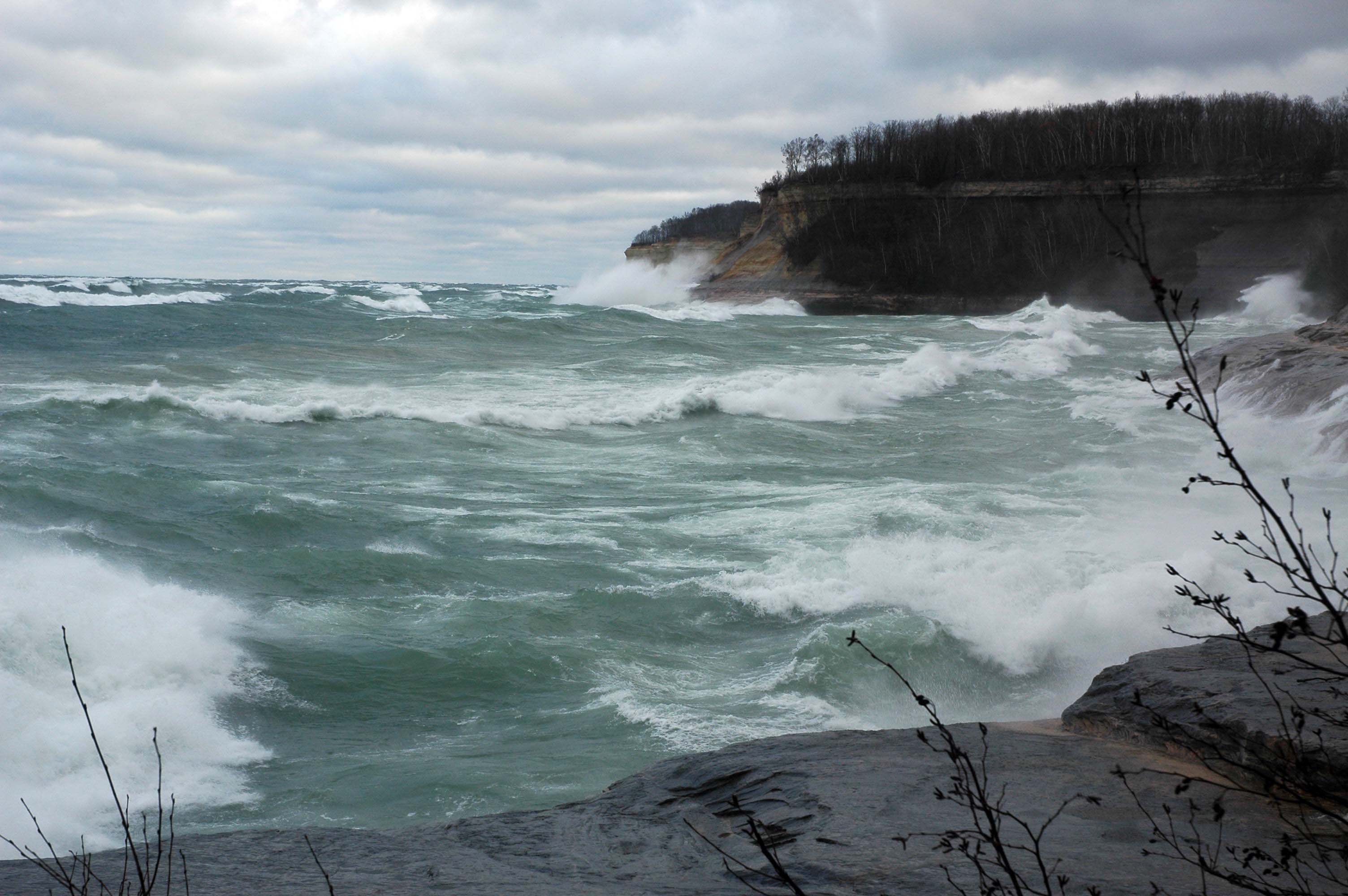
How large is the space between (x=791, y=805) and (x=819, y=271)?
54.6 m

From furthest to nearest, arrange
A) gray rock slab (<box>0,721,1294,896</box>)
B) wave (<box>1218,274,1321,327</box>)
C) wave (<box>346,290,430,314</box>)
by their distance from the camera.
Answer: wave (<box>346,290,430,314</box>)
wave (<box>1218,274,1321,327</box>)
gray rock slab (<box>0,721,1294,896</box>)

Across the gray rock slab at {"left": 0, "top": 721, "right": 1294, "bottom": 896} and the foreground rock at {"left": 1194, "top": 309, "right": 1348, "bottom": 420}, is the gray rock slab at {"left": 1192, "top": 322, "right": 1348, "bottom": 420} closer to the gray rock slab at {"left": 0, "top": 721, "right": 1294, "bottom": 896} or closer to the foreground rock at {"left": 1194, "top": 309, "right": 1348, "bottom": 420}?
the foreground rock at {"left": 1194, "top": 309, "right": 1348, "bottom": 420}

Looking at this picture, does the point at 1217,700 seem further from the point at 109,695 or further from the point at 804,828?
the point at 109,695

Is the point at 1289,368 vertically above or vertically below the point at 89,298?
below

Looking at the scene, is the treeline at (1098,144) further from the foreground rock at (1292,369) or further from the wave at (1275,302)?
the foreground rock at (1292,369)

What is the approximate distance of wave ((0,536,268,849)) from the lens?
5.12 meters

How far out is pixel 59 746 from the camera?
546cm

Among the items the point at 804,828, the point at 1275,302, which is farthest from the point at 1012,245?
the point at 804,828

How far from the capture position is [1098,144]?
56094 millimetres

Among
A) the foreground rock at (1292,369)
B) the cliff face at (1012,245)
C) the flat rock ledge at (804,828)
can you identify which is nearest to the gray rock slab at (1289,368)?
the foreground rock at (1292,369)

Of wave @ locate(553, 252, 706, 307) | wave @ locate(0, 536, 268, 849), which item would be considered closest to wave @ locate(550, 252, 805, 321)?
wave @ locate(553, 252, 706, 307)

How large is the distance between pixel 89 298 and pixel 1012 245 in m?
43.5

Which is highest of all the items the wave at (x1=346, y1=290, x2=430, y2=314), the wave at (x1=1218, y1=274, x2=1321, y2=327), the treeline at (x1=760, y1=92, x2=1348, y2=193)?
the treeline at (x1=760, y1=92, x2=1348, y2=193)

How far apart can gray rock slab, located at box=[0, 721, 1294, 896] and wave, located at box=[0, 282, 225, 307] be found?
4236 cm
